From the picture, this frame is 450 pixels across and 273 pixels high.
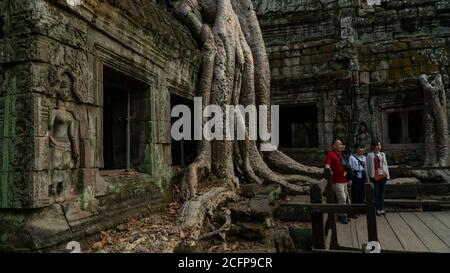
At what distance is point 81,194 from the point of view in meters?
3.25

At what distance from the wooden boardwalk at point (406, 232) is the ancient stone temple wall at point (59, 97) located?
2.72 m

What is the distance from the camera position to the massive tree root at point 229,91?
17.9ft

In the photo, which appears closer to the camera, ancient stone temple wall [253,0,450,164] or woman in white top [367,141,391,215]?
woman in white top [367,141,391,215]

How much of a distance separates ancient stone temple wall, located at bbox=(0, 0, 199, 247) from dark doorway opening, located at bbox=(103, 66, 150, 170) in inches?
19.8

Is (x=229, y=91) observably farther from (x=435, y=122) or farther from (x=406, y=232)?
(x=435, y=122)

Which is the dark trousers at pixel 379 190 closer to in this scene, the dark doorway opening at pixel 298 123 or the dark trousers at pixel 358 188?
the dark trousers at pixel 358 188

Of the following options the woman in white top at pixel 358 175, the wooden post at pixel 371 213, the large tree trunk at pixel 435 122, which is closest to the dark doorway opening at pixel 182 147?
the woman in white top at pixel 358 175

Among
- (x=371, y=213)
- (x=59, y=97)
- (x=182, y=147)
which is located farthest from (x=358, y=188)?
(x=59, y=97)

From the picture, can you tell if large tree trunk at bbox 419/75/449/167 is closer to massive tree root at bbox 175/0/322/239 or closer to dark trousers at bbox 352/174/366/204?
massive tree root at bbox 175/0/322/239

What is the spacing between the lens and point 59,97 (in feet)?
10.1

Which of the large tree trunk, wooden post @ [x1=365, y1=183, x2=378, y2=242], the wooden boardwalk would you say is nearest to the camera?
wooden post @ [x1=365, y1=183, x2=378, y2=242]

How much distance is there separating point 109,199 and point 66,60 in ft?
→ 4.86

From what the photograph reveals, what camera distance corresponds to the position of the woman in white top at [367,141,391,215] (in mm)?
5250

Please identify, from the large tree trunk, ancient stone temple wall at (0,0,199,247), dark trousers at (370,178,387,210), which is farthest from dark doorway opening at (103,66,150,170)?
Answer: the large tree trunk
